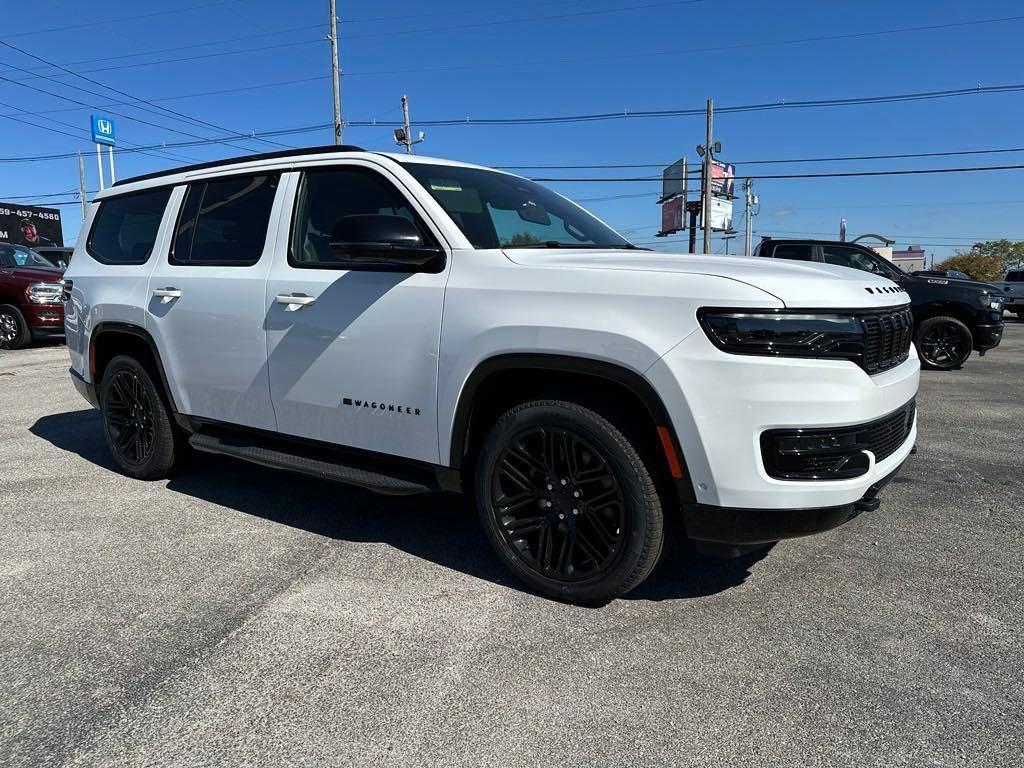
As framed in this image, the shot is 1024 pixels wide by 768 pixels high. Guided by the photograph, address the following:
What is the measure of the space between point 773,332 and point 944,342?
9.83 metres

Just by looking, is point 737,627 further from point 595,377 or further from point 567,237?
point 567,237

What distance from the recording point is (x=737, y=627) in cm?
275

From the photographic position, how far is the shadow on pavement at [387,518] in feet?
10.6

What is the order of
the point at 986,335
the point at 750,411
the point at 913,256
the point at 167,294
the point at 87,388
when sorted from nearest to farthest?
the point at 750,411 < the point at 167,294 < the point at 87,388 < the point at 986,335 < the point at 913,256

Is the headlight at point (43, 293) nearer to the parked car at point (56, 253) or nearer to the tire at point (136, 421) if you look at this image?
the tire at point (136, 421)

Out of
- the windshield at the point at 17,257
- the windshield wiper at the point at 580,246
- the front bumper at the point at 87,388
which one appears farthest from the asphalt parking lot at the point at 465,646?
the windshield at the point at 17,257

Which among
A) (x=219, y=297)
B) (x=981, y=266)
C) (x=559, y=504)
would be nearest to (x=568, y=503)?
(x=559, y=504)

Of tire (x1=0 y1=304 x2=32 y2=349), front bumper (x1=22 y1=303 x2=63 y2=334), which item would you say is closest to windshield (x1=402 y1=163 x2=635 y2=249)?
front bumper (x1=22 y1=303 x2=63 y2=334)

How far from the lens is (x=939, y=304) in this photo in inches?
410

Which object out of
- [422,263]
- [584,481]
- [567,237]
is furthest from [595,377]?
[567,237]

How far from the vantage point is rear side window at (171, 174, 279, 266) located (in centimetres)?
388

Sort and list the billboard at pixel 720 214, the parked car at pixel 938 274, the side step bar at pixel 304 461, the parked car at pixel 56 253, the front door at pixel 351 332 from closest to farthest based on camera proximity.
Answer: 1. the front door at pixel 351 332
2. the side step bar at pixel 304 461
3. the parked car at pixel 938 274
4. the parked car at pixel 56 253
5. the billboard at pixel 720 214

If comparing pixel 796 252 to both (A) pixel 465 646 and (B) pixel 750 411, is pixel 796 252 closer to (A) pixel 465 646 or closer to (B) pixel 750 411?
(B) pixel 750 411

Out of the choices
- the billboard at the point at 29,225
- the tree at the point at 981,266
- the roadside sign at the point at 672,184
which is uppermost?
the roadside sign at the point at 672,184
